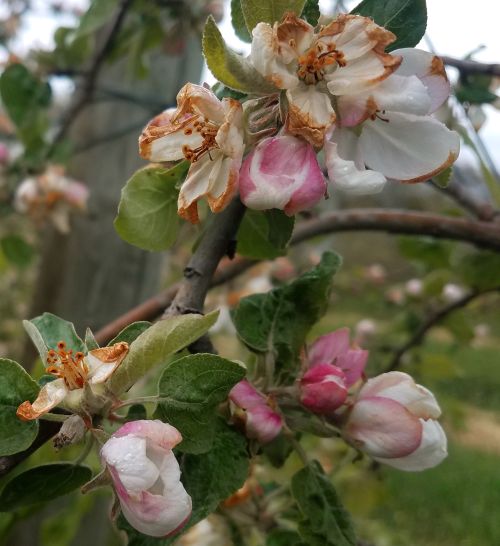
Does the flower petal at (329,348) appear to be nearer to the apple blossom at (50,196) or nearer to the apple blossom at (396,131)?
the apple blossom at (396,131)

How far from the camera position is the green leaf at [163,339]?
1.01 feet

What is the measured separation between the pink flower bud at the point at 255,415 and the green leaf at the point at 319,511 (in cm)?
5

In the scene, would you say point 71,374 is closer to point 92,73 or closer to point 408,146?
point 408,146

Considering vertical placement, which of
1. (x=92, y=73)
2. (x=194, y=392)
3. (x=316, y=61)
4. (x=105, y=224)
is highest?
(x=316, y=61)

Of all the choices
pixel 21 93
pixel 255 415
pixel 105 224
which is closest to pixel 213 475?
pixel 255 415

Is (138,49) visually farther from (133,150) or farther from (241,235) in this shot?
(241,235)

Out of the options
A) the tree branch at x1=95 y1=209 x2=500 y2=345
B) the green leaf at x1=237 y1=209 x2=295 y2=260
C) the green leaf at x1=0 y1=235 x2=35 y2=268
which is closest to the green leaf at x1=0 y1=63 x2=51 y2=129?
the green leaf at x1=0 y1=235 x2=35 y2=268

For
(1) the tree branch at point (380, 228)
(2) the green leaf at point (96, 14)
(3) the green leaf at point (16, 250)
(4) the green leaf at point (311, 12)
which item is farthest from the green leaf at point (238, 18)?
(3) the green leaf at point (16, 250)

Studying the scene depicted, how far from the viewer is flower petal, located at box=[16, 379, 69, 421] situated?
0.30 meters

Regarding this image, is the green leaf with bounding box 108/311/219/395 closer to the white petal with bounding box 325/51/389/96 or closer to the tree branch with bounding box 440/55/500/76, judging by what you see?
the white petal with bounding box 325/51/389/96

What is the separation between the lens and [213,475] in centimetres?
37

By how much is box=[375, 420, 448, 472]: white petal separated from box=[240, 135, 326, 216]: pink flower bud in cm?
14

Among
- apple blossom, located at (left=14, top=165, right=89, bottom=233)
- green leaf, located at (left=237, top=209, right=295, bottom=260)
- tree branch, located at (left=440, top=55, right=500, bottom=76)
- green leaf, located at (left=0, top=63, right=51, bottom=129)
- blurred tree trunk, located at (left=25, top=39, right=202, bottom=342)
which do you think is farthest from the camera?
blurred tree trunk, located at (left=25, top=39, right=202, bottom=342)

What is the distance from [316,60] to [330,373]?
0.17m
